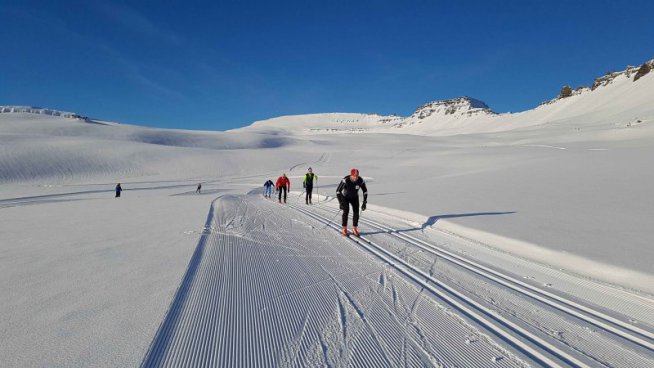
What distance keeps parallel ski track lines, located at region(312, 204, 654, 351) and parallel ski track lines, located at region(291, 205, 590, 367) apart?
82 cm

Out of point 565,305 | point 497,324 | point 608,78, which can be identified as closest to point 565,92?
point 608,78

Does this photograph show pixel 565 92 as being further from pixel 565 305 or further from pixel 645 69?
pixel 565 305

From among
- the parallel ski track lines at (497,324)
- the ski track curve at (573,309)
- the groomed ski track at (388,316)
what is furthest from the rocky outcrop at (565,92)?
the parallel ski track lines at (497,324)

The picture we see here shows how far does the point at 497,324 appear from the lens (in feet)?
11.2

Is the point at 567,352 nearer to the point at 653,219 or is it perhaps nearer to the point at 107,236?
the point at 653,219

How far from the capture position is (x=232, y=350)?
2.86m

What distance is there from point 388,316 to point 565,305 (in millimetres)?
2152

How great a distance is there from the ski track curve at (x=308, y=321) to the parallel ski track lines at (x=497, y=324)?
171mm

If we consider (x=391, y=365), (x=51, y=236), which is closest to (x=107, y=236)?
(x=51, y=236)

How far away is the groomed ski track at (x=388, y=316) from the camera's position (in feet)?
9.29

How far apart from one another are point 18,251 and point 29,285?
2.41 meters

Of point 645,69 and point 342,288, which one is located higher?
point 645,69

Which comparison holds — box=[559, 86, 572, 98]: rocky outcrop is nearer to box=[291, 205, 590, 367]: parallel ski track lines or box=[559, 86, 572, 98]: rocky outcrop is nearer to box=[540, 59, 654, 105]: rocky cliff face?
box=[540, 59, 654, 105]: rocky cliff face

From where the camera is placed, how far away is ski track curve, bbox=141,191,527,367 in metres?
2.79
